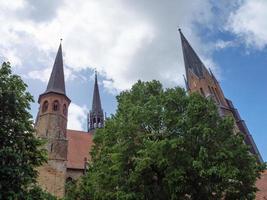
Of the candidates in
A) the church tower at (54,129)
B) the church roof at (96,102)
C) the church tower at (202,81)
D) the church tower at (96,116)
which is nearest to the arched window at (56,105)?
the church tower at (54,129)

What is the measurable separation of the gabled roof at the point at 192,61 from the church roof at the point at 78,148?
16.3 metres

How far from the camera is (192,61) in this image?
1709 inches

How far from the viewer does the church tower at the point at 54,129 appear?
23844 millimetres

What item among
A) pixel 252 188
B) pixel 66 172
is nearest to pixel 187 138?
pixel 252 188

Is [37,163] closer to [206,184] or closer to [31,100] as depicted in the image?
[31,100]

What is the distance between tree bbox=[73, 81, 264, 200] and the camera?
13.6m

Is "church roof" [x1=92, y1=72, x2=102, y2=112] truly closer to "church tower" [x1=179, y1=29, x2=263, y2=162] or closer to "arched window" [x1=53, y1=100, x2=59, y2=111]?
"church tower" [x1=179, y1=29, x2=263, y2=162]

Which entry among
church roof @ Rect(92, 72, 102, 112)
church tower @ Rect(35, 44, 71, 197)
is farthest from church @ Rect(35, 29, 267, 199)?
church roof @ Rect(92, 72, 102, 112)

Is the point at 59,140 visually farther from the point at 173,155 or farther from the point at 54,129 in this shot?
the point at 173,155

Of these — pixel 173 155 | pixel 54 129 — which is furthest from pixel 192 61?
pixel 173 155

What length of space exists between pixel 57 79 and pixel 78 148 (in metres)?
6.25

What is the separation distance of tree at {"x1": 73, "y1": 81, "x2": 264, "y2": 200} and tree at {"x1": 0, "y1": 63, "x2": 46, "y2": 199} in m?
3.67

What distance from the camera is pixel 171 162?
13.8m

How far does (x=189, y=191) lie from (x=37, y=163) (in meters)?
5.99
